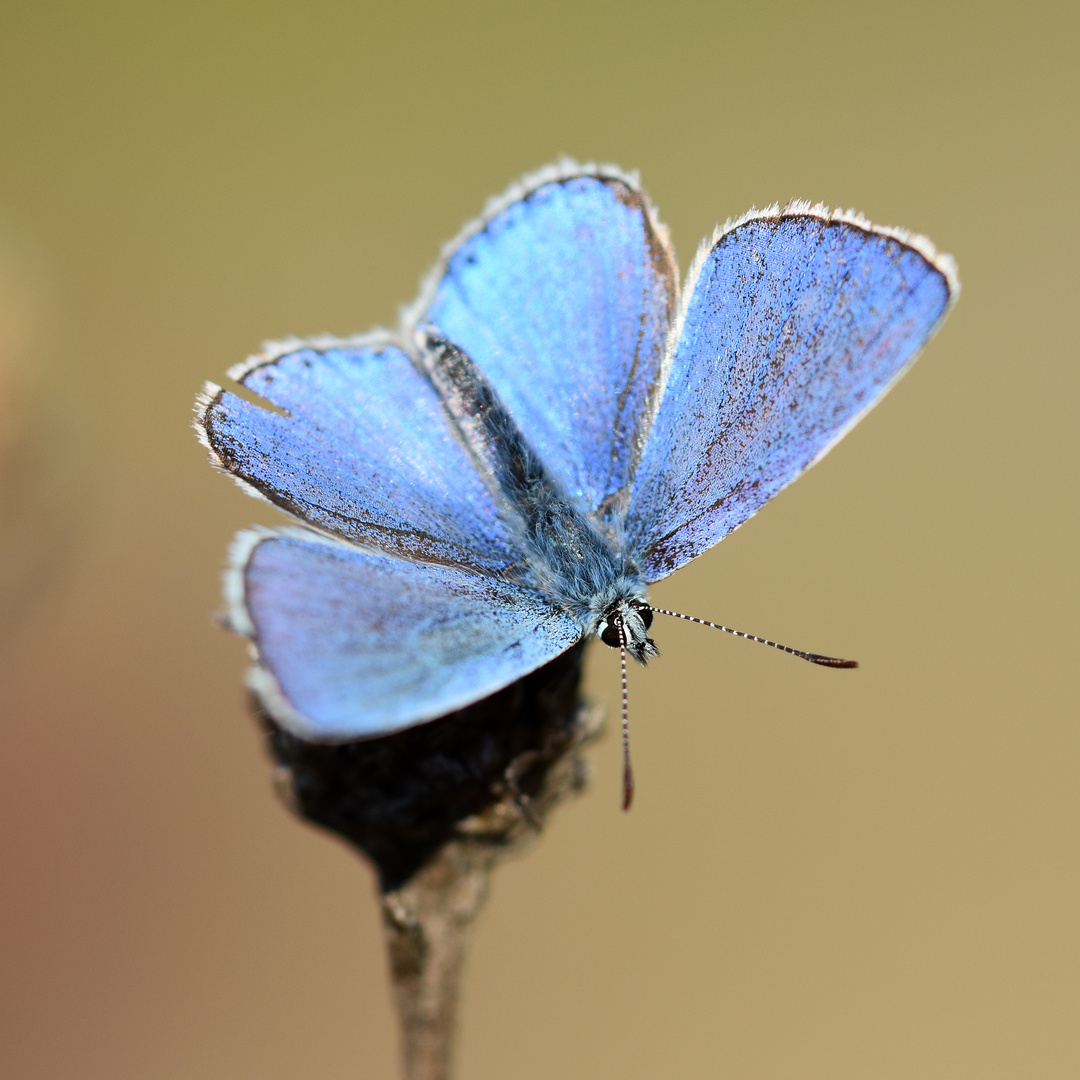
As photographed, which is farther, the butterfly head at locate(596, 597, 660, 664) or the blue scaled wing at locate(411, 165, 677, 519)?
the blue scaled wing at locate(411, 165, 677, 519)

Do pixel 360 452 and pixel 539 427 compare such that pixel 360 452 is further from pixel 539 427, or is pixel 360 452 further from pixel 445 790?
pixel 445 790

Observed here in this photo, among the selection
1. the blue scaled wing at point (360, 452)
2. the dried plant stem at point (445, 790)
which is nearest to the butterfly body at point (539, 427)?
the blue scaled wing at point (360, 452)

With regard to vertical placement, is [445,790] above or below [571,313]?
below

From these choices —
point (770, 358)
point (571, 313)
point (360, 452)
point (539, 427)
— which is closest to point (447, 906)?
point (360, 452)

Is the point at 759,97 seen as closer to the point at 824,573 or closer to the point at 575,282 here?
the point at 824,573

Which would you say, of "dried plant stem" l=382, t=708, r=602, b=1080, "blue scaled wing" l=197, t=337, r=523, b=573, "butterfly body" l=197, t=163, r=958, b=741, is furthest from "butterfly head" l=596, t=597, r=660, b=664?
"blue scaled wing" l=197, t=337, r=523, b=573

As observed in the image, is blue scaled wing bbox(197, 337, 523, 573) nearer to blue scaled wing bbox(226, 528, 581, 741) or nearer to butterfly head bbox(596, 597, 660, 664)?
blue scaled wing bbox(226, 528, 581, 741)

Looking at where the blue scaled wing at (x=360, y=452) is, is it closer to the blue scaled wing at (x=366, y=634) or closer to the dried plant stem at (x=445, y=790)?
the blue scaled wing at (x=366, y=634)

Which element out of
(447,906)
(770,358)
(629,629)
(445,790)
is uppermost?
(770,358)
